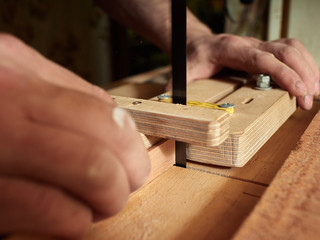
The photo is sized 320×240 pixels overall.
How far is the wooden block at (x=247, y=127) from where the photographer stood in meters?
0.60

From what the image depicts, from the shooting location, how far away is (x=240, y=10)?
1.71 metres

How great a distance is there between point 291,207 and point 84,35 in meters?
3.39

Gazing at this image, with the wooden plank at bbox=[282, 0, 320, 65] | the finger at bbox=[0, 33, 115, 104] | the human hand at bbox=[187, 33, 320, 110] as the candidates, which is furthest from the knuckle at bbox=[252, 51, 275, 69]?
the wooden plank at bbox=[282, 0, 320, 65]

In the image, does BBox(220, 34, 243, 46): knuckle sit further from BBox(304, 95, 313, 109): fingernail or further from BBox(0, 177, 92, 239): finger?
BBox(0, 177, 92, 239): finger

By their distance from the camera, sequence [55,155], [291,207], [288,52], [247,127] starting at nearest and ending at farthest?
[55,155] < [291,207] < [247,127] < [288,52]

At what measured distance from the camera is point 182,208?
1.73 ft

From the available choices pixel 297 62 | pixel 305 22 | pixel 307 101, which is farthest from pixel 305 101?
pixel 305 22

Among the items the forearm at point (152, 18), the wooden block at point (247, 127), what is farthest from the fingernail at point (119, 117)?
the forearm at point (152, 18)

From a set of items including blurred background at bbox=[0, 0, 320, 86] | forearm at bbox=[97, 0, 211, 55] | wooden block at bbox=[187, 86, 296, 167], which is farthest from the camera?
blurred background at bbox=[0, 0, 320, 86]

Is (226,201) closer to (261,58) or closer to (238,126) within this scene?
(238,126)

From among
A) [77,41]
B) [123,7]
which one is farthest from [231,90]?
[77,41]

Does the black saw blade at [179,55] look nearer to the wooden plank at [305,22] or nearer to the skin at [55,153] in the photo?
the skin at [55,153]

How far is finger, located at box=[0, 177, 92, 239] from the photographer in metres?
0.35

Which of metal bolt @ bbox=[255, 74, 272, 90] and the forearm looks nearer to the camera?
metal bolt @ bbox=[255, 74, 272, 90]
